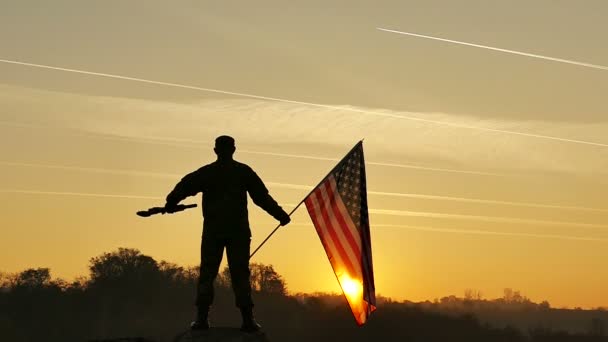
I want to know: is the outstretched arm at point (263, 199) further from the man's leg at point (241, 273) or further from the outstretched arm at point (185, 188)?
the outstretched arm at point (185, 188)

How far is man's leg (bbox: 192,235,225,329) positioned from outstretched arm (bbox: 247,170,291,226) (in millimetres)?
1276

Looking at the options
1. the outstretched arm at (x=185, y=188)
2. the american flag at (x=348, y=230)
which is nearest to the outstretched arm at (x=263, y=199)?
the outstretched arm at (x=185, y=188)

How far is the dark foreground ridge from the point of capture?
79.2ft

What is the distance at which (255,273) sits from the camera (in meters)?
119

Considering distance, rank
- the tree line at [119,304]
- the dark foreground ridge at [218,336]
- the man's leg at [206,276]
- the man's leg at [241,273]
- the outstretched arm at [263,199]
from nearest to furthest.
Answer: the dark foreground ridge at [218,336] → the man's leg at [206,276] → the man's leg at [241,273] → the outstretched arm at [263,199] → the tree line at [119,304]

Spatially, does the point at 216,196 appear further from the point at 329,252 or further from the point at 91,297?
the point at 91,297

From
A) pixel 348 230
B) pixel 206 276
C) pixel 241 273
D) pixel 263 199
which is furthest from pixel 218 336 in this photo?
pixel 348 230

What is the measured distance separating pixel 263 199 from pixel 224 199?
104cm

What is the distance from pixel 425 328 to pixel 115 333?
2053 inches

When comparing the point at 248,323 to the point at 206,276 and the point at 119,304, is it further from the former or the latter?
the point at 119,304

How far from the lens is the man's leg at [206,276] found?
2438 cm

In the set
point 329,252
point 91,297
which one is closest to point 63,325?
point 91,297

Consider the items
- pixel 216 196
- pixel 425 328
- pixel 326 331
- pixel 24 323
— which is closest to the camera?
pixel 216 196

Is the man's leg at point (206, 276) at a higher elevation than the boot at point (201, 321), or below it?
higher
